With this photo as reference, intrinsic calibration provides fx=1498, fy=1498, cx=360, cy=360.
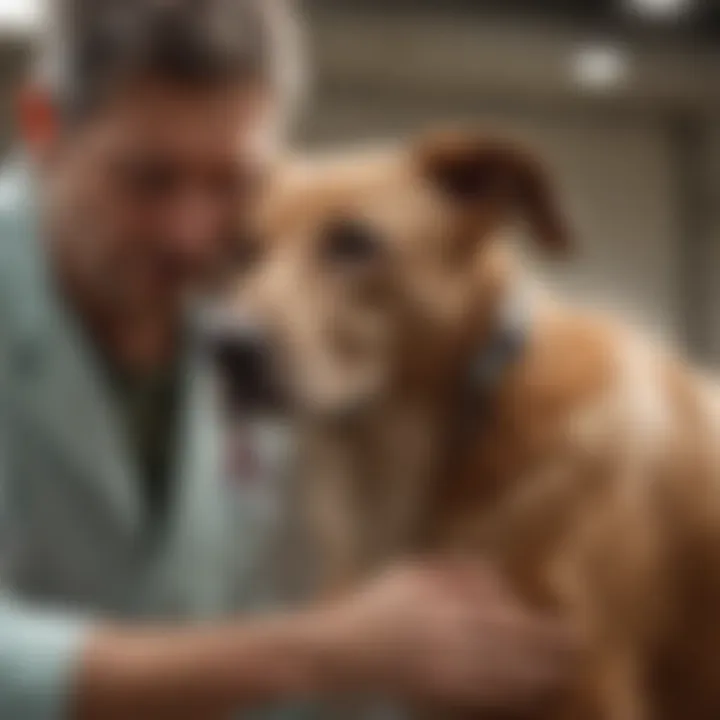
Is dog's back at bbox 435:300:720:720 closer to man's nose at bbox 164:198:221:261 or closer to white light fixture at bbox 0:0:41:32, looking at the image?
man's nose at bbox 164:198:221:261

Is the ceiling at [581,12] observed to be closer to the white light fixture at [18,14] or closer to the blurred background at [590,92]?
the blurred background at [590,92]

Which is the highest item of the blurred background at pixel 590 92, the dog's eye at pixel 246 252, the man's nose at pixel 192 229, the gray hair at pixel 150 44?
the blurred background at pixel 590 92

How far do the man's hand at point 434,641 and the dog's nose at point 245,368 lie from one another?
91mm

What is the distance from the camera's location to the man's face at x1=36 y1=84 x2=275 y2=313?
0.62 metres

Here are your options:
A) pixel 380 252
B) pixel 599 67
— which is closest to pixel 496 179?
pixel 380 252

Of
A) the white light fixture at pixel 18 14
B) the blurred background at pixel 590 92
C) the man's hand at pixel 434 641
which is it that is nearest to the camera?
Answer: the man's hand at pixel 434 641

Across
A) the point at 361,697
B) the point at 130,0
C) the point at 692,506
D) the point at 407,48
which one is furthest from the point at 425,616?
the point at 407,48

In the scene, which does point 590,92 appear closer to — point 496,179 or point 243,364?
point 496,179

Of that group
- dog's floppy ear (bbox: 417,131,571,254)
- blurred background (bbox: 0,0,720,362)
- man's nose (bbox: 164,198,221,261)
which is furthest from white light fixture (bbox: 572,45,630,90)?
man's nose (bbox: 164,198,221,261)

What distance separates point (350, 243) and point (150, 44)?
14cm

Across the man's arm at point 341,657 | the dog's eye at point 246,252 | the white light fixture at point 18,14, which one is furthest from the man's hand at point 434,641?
the white light fixture at point 18,14

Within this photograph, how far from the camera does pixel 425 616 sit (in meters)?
0.57

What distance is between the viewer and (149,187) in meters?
0.62

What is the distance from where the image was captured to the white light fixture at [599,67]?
914mm
